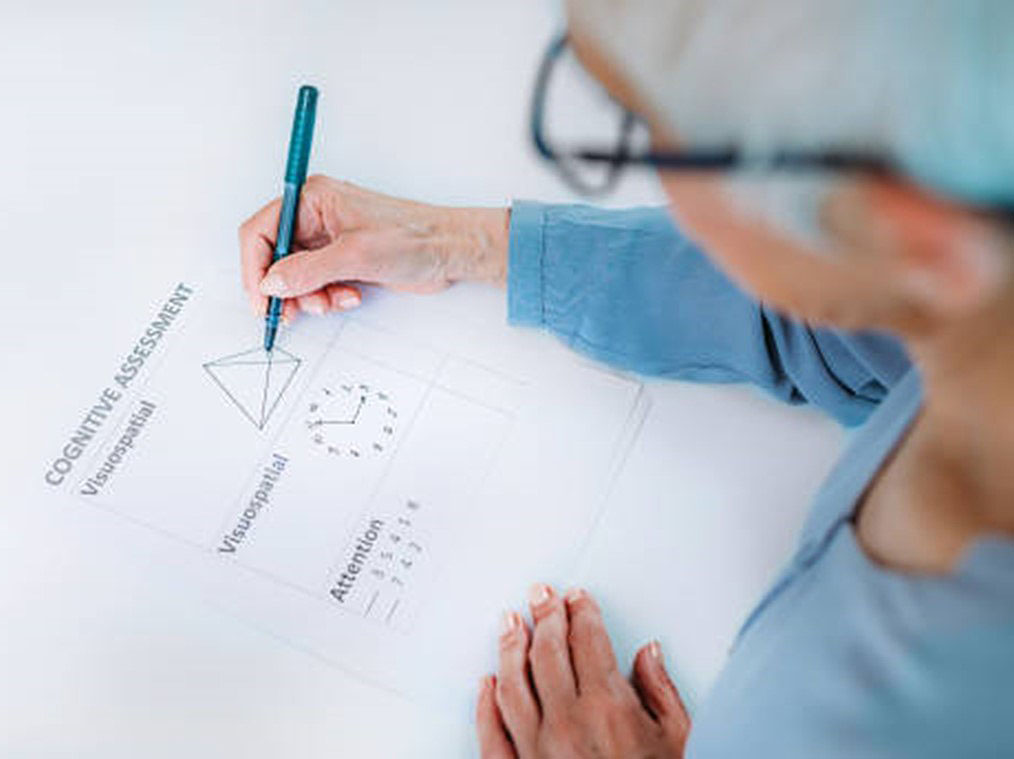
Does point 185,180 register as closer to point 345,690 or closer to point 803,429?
point 345,690

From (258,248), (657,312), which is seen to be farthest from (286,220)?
(657,312)

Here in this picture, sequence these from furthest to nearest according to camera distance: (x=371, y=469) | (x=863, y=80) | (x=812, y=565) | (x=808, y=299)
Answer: (x=371, y=469)
(x=812, y=565)
(x=808, y=299)
(x=863, y=80)

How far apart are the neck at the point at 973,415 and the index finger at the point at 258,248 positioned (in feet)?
1.70

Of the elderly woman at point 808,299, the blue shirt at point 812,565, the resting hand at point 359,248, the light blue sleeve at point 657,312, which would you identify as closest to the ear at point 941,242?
the elderly woman at point 808,299

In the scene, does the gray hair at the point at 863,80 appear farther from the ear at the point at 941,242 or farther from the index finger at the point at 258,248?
the index finger at the point at 258,248

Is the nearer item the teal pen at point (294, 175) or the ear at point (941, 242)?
the ear at point (941, 242)

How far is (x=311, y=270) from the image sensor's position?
2.64 ft

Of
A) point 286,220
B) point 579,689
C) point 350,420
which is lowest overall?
point 579,689

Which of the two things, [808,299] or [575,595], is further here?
[575,595]

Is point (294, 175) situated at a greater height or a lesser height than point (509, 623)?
greater

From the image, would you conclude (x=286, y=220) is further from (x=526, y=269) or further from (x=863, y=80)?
(x=863, y=80)

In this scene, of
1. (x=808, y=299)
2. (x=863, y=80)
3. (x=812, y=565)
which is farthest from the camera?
(x=812, y=565)

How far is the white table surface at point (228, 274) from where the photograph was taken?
72 cm

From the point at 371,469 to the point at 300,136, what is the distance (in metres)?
0.29
